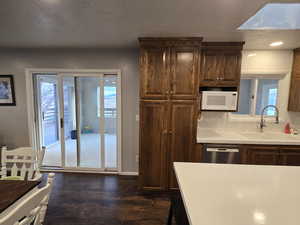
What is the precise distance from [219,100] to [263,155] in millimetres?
1007

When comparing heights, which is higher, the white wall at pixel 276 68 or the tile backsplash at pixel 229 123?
the white wall at pixel 276 68

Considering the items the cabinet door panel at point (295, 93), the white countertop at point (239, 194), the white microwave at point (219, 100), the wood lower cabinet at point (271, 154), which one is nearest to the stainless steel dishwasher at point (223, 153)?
the wood lower cabinet at point (271, 154)

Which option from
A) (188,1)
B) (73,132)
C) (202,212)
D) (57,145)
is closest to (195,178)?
(202,212)

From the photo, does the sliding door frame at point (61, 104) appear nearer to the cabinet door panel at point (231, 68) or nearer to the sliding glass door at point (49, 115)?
the sliding glass door at point (49, 115)

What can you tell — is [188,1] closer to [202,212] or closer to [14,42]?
[202,212]

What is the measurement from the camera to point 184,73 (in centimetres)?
242

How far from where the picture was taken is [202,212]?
888mm

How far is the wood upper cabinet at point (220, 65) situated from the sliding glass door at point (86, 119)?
62.8 inches

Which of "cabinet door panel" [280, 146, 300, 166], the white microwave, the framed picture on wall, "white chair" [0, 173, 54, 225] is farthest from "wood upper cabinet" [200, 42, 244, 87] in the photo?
the framed picture on wall

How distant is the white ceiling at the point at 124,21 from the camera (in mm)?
1509

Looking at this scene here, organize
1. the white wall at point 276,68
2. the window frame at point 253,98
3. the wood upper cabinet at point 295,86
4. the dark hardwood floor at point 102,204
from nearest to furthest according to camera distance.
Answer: the dark hardwood floor at point 102,204 → the wood upper cabinet at point 295,86 → the white wall at point 276,68 → the window frame at point 253,98

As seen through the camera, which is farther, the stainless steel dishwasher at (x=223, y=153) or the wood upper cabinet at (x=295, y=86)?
the wood upper cabinet at (x=295, y=86)

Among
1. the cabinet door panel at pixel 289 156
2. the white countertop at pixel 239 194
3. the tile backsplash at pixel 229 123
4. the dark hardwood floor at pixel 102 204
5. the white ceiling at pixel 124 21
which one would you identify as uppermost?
the white ceiling at pixel 124 21

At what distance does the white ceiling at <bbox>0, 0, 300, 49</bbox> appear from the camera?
59.4 inches
